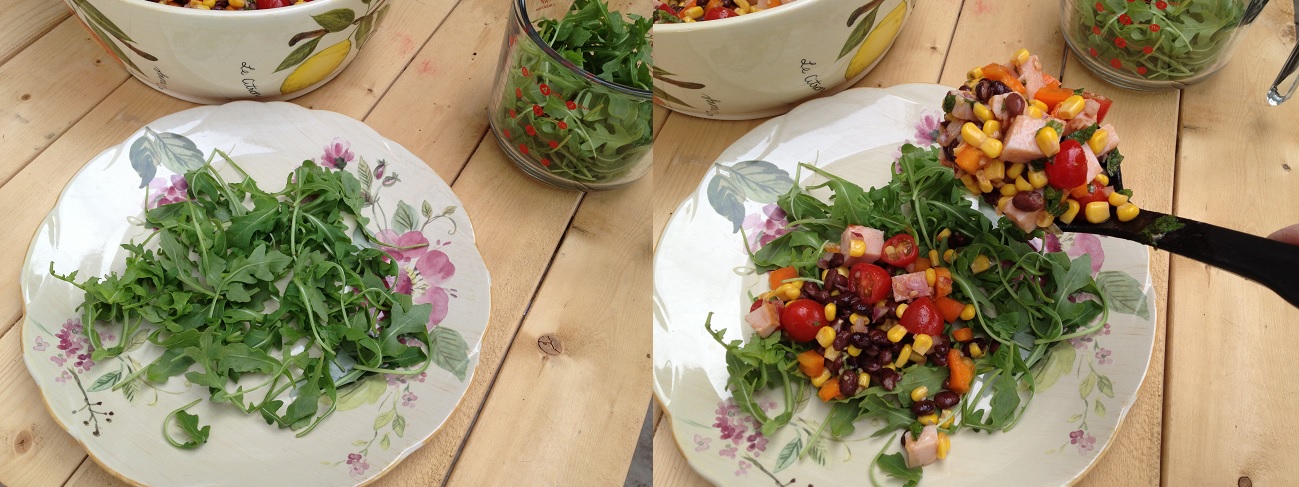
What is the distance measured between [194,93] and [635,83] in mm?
209

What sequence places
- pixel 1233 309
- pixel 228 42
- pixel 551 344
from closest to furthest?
pixel 228 42, pixel 551 344, pixel 1233 309

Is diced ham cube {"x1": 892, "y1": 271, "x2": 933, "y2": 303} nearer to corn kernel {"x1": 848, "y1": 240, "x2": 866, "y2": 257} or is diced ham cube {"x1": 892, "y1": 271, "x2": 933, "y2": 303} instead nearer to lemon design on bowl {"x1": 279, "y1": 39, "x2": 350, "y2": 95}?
corn kernel {"x1": 848, "y1": 240, "x2": 866, "y2": 257}

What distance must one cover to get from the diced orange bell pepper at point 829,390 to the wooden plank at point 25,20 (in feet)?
1.45

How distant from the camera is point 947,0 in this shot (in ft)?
2.30

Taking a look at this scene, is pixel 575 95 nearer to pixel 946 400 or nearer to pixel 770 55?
pixel 770 55

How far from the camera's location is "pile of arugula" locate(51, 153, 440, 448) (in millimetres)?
433

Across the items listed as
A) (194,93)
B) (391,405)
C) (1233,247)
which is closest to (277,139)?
(194,93)

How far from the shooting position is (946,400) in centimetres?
51

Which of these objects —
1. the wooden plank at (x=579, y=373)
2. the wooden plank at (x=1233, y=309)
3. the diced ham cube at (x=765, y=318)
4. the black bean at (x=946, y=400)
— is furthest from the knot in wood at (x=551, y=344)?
the wooden plank at (x=1233, y=309)

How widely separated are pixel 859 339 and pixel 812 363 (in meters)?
0.03

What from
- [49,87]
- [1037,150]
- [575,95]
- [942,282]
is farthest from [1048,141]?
[49,87]

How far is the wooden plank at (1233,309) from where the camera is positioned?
0.55 m

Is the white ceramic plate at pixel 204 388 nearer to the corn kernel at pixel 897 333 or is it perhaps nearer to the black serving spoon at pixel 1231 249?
the corn kernel at pixel 897 333

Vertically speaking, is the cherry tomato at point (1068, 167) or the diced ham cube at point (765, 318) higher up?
the cherry tomato at point (1068, 167)
